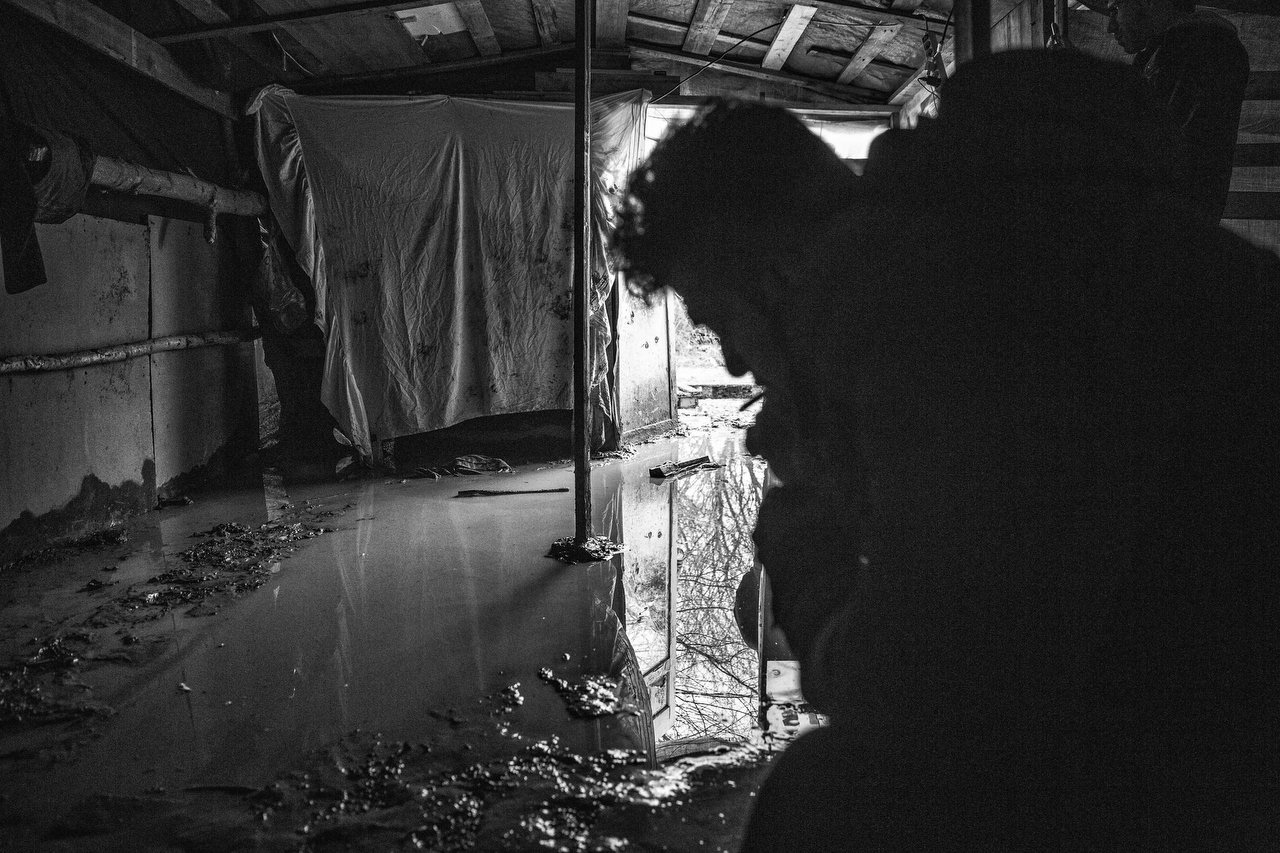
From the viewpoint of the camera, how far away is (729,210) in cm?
126

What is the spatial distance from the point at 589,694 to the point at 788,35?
19.9 feet

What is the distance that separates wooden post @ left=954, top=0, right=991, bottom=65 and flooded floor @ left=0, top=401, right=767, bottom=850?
5.34ft

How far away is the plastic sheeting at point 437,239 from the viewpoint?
660 cm

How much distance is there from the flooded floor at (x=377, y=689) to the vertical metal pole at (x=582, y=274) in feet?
1.36

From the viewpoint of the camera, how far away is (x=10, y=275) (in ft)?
13.3

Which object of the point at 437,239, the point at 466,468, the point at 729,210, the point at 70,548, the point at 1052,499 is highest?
the point at 437,239

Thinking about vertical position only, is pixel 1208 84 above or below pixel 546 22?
below

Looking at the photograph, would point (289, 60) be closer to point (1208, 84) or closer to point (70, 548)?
point (70, 548)

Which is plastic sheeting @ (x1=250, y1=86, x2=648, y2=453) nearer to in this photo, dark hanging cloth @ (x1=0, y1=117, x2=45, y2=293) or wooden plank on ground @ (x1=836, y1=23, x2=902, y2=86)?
wooden plank on ground @ (x1=836, y1=23, x2=902, y2=86)

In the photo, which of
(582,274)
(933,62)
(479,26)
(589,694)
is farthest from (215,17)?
(589,694)

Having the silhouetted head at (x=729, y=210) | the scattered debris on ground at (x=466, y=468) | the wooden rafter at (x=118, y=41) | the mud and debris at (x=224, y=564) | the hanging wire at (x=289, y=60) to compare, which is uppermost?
the hanging wire at (x=289, y=60)

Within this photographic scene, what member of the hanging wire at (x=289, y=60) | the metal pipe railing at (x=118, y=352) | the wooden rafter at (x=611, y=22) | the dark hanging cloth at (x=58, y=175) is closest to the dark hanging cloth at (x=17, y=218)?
the dark hanging cloth at (x=58, y=175)

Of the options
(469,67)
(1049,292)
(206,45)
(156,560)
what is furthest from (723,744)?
(469,67)

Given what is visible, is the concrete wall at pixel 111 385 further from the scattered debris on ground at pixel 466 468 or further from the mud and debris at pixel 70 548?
the scattered debris on ground at pixel 466 468
